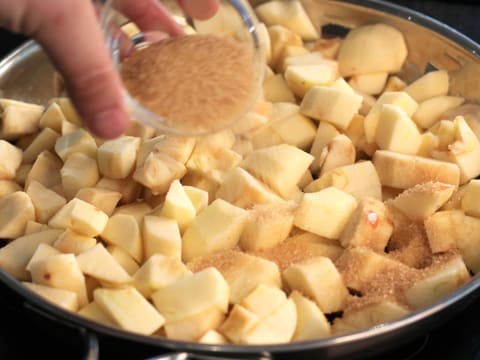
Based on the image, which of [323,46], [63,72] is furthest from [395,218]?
[63,72]

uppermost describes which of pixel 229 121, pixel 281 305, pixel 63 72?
pixel 63 72

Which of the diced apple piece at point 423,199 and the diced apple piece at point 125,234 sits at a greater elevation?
the diced apple piece at point 125,234

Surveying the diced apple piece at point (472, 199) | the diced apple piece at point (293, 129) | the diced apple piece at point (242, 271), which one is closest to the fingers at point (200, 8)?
the diced apple piece at point (293, 129)

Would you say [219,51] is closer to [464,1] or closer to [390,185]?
[390,185]

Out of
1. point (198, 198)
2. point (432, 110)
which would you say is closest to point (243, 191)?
point (198, 198)

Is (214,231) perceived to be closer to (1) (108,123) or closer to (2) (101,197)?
(2) (101,197)

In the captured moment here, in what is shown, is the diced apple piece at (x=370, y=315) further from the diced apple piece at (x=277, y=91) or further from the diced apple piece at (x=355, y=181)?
the diced apple piece at (x=277, y=91)
